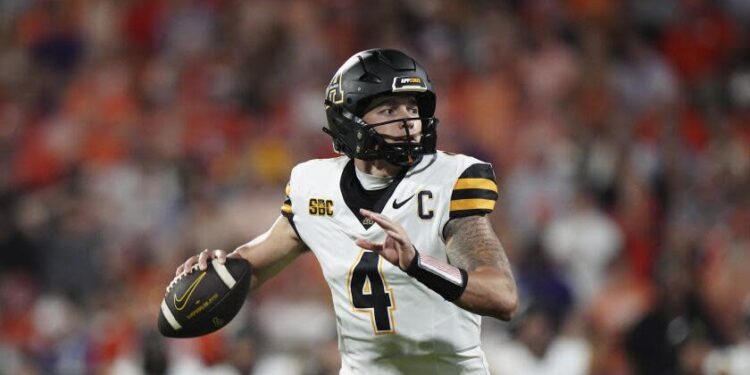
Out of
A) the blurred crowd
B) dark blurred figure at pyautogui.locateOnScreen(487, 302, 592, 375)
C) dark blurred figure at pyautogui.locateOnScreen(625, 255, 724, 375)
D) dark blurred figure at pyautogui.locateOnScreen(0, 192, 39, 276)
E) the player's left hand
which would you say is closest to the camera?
the player's left hand

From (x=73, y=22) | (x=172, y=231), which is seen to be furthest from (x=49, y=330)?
(x=73, y=22)

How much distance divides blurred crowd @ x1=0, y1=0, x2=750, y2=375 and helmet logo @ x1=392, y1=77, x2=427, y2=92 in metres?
3.06

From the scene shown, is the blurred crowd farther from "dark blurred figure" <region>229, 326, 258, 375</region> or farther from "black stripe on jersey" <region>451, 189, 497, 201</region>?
"black stripe on jersey" <region>451, 189, 497, 201</region>

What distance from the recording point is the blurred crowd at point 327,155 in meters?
6.83

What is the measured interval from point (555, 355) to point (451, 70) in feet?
8.90

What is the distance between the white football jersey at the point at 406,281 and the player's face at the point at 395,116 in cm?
11

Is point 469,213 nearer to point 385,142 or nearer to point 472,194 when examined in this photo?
point 472,194

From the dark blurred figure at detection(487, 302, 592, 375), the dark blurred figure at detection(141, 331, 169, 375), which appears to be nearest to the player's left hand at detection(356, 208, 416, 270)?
the dark blurred figure at detection(487, 302, 592, 375)

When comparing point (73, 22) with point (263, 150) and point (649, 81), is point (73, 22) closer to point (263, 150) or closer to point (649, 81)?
point (263, 150)

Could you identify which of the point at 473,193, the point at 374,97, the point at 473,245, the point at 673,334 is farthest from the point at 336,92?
the point at 673,334

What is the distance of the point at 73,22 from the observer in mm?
9469

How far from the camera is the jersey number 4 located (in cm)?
348

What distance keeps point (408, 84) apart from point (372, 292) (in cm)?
62

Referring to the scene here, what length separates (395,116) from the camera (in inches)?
142
